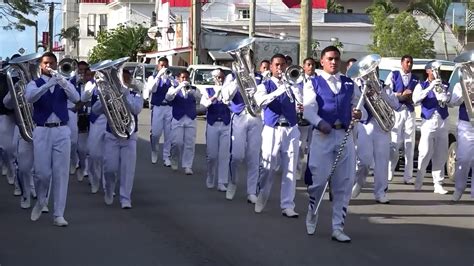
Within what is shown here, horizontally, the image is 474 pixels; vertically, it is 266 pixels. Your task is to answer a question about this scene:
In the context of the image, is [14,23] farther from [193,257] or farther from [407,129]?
[193,257]

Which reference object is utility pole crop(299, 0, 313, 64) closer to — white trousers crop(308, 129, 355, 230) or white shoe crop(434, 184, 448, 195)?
white shoe crop(434, 184, 448, 195)

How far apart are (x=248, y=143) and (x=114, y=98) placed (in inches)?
81.5

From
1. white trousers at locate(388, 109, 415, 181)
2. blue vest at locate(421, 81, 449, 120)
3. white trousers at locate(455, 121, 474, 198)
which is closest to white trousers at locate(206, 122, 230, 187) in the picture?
white trousers at locate(388, 109, 415, 181)

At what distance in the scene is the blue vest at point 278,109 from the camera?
11984 millimetres

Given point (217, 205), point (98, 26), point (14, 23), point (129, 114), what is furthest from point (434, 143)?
point (98, 26)

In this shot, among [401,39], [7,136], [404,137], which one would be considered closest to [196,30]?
[401,39]

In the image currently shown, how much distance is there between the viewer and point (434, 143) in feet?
49.6

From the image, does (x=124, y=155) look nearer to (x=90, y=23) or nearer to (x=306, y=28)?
(x=306, y=28)

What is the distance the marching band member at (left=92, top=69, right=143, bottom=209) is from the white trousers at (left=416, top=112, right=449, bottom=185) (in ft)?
15.5

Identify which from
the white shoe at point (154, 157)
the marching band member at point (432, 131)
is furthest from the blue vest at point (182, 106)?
the marching band member at point (432, 131)

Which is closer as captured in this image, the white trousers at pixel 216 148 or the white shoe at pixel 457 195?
the white shoe at pixel 457 195

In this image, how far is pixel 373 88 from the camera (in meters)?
12.6

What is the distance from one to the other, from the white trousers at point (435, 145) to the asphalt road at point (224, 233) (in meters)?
0.59

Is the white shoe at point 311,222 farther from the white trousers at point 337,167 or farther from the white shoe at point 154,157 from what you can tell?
the white shoe at point 154,157
